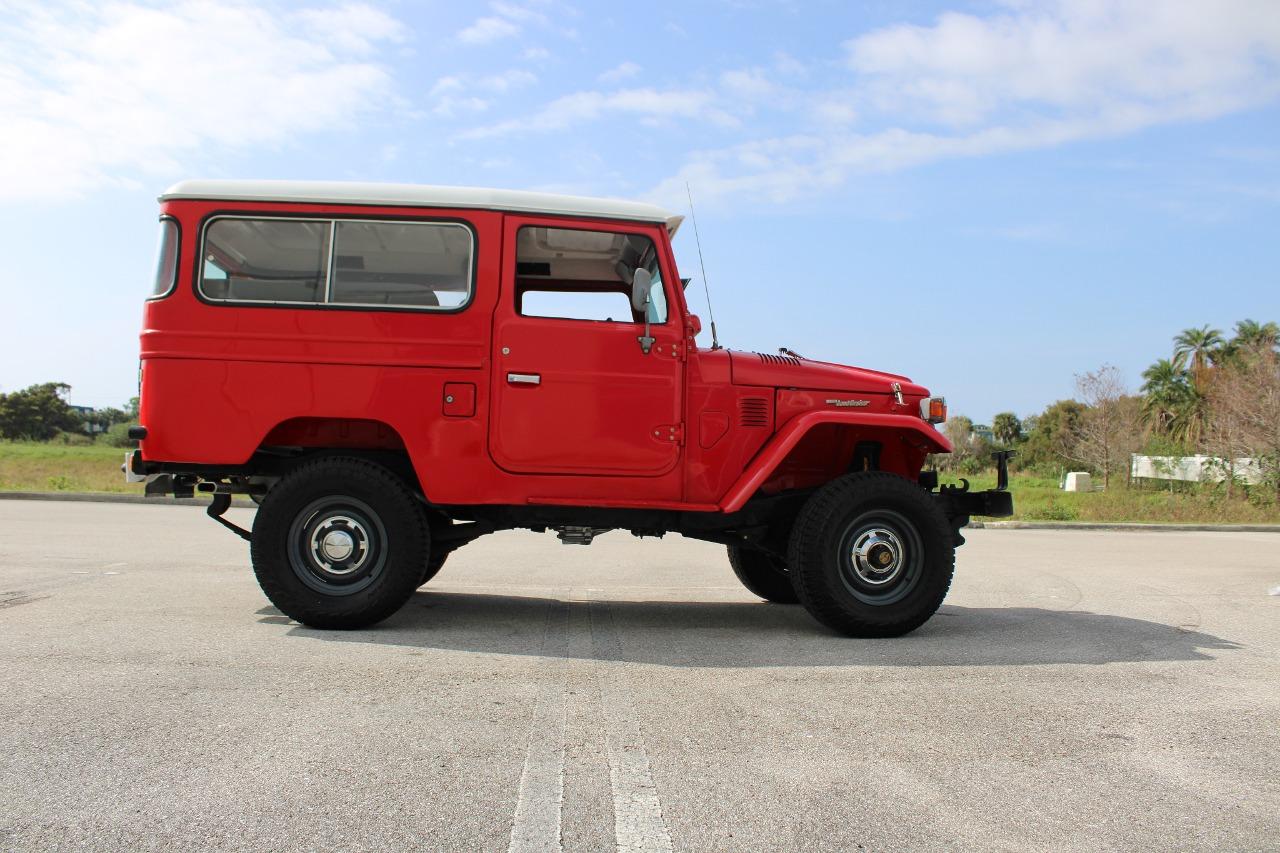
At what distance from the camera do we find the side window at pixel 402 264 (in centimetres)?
588

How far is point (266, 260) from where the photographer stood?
233 inches

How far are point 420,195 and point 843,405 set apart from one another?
2.88 metres

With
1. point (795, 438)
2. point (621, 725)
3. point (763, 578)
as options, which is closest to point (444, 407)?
point (795, 438)

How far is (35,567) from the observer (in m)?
7.76

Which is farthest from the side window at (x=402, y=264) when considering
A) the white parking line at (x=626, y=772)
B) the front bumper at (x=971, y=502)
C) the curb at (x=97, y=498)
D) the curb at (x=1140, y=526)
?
the curb at (x=1140, y=526)

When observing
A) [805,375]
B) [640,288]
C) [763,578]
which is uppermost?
[640,288]

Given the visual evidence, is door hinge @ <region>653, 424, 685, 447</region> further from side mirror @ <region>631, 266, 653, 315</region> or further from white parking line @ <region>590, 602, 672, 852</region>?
white parking line @ <region>590, 602, 672, 852</region>

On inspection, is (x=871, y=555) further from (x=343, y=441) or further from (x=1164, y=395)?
(x=1164, y=395)

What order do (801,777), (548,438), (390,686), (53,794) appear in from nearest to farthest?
(53,794) < (801,777) < (390,686) < (548,438)

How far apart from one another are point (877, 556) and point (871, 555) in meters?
0.04

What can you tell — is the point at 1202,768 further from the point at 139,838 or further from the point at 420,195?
the point at 420,195

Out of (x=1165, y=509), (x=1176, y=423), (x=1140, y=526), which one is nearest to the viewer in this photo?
(x=1140, y=526)

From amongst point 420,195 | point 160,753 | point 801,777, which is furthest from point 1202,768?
point 420,195

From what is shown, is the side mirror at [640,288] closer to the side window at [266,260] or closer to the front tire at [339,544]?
the front tire at [339,544]
